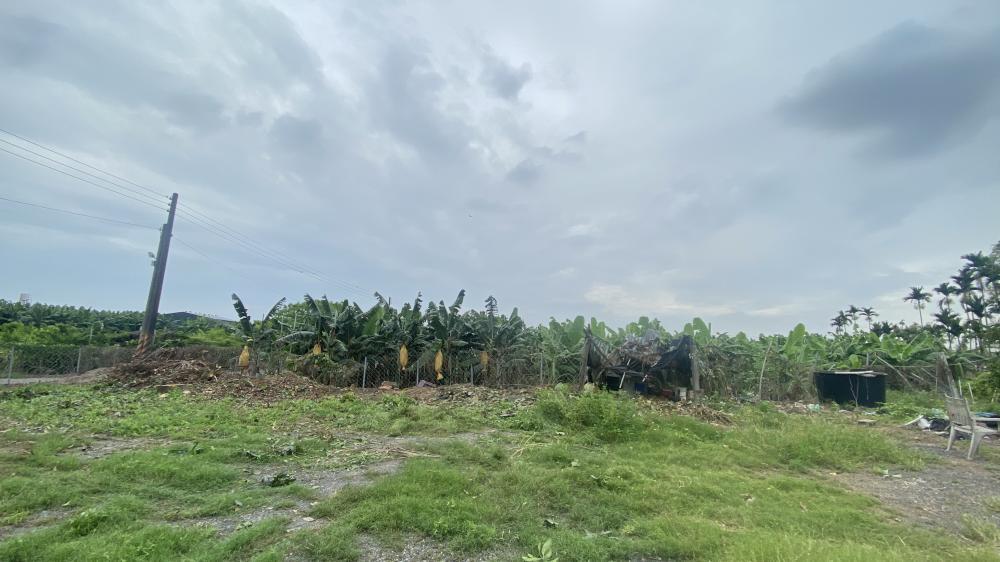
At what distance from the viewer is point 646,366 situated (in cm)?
1296

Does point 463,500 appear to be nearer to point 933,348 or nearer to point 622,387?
point 622,387

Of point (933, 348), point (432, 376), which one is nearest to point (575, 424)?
point (432, 376)

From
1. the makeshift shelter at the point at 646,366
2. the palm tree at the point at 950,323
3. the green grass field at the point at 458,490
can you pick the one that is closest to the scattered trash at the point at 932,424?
the green grass field at the point at 458,490

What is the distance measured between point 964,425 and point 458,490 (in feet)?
28.2

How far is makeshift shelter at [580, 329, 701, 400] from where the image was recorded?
12.7m

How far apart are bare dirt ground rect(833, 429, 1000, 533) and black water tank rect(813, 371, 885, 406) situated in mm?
5954

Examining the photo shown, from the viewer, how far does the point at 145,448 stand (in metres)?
6.71

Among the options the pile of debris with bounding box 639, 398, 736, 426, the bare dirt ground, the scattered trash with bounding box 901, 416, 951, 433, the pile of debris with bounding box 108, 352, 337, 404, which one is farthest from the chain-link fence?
the scattered trash with bounding box 901, 416, 951, 433

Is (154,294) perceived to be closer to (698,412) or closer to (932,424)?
(698,412)

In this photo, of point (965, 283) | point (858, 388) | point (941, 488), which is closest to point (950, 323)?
point (965, 283)

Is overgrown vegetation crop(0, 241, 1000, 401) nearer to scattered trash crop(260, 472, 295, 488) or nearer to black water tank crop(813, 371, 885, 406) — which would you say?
black water tank crop(813, 371, 885, 406)

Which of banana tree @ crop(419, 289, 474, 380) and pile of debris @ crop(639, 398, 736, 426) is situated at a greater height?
banana tree @ crop(419, 289, 474, 380)

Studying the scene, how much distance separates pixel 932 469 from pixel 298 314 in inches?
752

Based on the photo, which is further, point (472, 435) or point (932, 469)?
point (472, 435)
